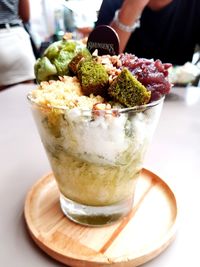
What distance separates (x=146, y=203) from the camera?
58 centimetres

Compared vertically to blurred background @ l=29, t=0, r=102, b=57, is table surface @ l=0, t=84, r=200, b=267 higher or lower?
higher

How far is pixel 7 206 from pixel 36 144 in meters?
0.26

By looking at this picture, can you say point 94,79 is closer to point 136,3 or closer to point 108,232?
point 108,232

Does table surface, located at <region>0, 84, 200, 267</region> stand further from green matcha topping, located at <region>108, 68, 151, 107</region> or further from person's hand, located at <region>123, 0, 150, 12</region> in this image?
person's hand, located at <region>123, 0, 150, 12</region>

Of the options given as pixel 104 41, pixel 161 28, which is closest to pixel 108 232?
pixel 104 41

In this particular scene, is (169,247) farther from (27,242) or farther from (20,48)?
(20,48)

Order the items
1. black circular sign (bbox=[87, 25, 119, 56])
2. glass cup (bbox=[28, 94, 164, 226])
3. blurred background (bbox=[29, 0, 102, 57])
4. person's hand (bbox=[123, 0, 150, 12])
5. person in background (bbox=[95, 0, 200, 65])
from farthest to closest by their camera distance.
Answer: blurred background (bbox=[29, 0, 102, 57]), person in background (bbox=[95, 0, 200, 65]), person's hand (bbox=[123, 0, 150, 12]), black circular sign (bbox=[87, 25, 119, 56]), glass cup (bbox=[28, 94, 164, 226])

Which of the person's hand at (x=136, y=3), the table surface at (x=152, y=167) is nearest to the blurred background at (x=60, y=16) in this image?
the person's hand at (x=136, y=3)

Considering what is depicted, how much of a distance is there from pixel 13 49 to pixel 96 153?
130 cm

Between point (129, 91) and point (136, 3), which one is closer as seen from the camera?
point (129, 91)

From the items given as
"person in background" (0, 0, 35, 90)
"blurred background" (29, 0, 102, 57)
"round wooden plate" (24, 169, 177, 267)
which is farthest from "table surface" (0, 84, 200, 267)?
"blurred background" (29, 0, 102, 57)

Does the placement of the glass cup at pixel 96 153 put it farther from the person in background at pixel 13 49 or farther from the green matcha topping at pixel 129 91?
the person in background at pixel 13 49

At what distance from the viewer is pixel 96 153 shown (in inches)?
18.5

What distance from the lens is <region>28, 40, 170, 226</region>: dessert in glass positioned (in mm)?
449
